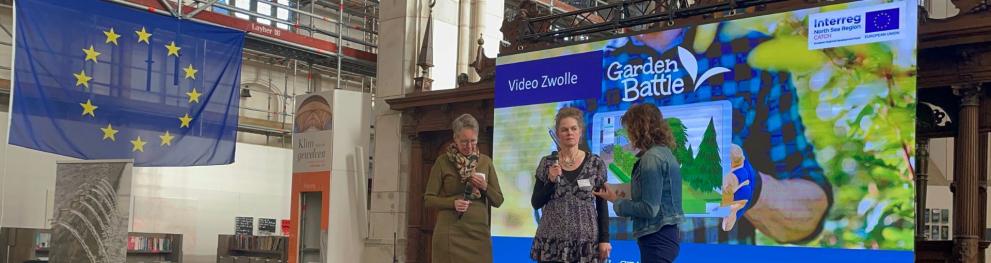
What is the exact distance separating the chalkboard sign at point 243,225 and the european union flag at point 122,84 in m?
2.50

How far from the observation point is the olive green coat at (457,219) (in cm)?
498

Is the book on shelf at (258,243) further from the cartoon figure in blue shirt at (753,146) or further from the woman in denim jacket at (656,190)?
the woman in denim jacket at (656,190)

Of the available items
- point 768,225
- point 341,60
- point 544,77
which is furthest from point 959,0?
point 341,60

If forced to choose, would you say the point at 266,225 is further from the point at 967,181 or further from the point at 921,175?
the point at 967,181

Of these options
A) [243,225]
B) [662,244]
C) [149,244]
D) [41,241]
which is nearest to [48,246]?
[41,241]

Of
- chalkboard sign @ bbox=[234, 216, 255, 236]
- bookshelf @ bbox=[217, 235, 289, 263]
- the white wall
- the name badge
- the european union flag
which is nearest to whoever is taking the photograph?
the name badge

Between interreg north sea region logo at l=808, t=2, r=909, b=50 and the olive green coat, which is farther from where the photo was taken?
interreg north sea region logo at l=808, t=2, r=909, b=50

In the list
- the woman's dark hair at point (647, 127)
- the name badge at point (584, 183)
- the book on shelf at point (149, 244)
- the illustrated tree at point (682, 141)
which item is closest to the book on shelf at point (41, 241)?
the book on shelf at point (149, 244)

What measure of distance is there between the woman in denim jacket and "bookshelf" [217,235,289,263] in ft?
36.1

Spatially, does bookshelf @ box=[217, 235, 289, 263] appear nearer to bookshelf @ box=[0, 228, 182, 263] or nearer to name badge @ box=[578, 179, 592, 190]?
bookshelf @ box=[0, 228, 182, 263]

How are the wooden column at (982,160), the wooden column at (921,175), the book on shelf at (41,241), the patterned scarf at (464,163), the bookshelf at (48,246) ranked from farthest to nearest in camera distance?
the book on shelf at (41,241) < the bookshelf at (48,246) < the wooden column at (921,175) < the wooden column at (982,160) < the patterned scarf at (464,163)

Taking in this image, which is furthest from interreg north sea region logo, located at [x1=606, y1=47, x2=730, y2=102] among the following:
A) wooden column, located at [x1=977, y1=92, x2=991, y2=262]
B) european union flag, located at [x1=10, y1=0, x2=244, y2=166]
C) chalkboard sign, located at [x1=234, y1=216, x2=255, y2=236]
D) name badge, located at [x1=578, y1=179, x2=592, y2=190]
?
chalkboard sign, located at [x1=234, y1=216, x2=255, y2=236]

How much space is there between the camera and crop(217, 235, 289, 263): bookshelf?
1460 cm

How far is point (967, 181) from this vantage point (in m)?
8.27
